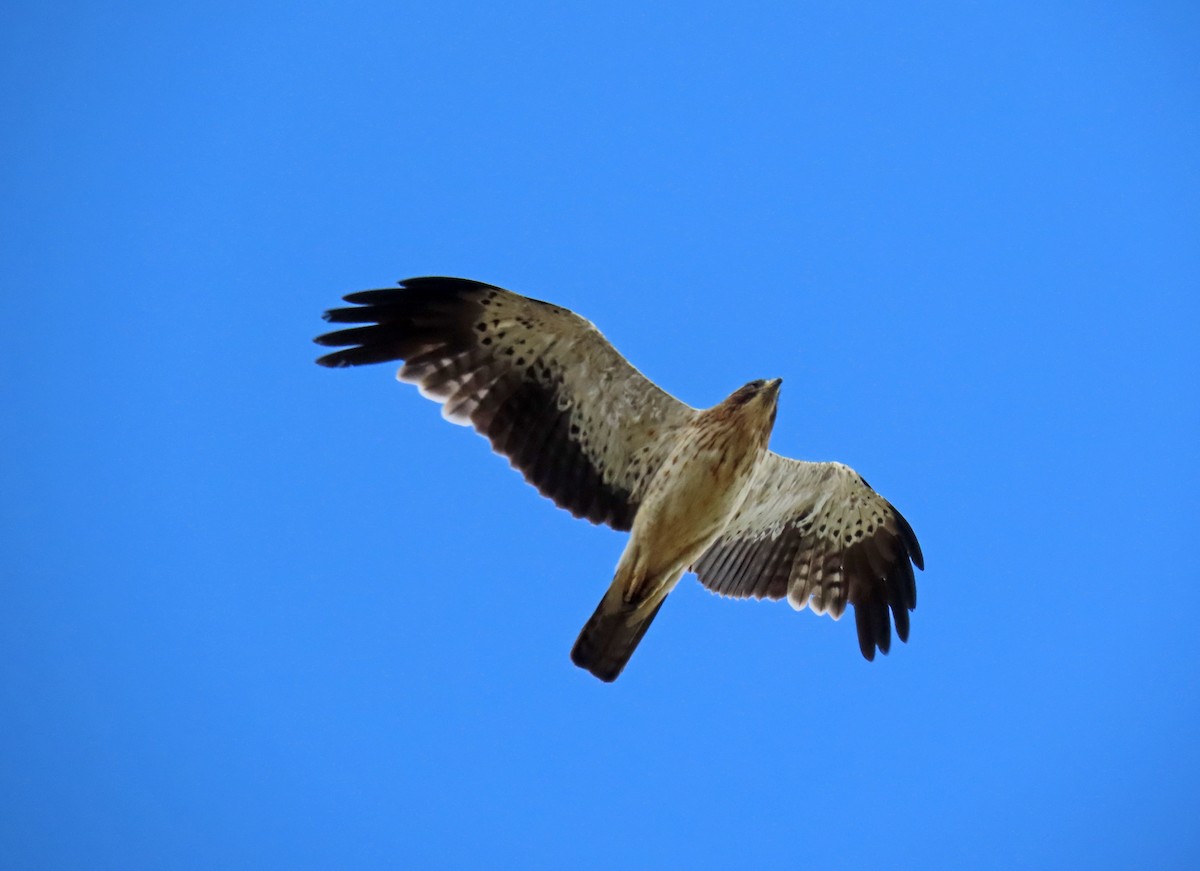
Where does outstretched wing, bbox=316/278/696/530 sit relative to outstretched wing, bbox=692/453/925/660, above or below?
below

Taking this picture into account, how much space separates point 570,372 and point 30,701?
22395mm

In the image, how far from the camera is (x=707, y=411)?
7.79m

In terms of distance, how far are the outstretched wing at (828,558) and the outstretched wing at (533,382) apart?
Result: 1200mm

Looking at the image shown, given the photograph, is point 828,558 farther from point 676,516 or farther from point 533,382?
point 533,382

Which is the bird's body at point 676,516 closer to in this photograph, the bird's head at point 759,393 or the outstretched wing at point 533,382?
the bird's head at point 759,393

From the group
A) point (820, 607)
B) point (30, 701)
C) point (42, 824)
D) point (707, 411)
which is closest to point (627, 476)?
point (707, 411)

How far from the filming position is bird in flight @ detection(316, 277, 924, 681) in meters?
7.52

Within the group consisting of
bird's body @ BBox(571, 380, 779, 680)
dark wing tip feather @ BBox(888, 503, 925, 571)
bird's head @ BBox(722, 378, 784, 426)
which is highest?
dark wing tip feather @ BBox(888, 503, 925, 571)

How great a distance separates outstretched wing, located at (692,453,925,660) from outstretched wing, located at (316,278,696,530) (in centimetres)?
120

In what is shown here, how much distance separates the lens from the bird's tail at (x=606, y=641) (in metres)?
7.55

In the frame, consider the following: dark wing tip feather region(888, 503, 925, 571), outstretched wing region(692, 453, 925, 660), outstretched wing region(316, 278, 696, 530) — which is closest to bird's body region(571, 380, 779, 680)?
outstretched wing region(316, 278, 696, 530)

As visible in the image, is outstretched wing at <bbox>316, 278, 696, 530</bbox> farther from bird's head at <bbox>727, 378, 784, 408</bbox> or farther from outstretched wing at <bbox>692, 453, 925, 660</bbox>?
outstretched wing at <bbox>692, 453, 925, 660</bbox>

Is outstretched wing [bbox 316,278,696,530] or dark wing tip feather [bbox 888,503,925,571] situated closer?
outstretched wing [bbox 316,278,696,530]

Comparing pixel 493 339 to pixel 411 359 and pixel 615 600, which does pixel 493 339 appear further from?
pixel 615 600
